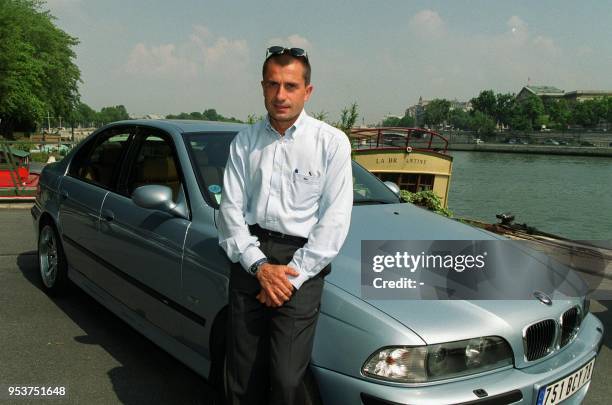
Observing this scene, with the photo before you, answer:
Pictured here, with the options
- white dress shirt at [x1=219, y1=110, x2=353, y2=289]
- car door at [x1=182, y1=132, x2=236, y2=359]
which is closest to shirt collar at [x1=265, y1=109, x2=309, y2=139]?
white dress shirt at [x1=219, y1=110, x2=353, y2=289]

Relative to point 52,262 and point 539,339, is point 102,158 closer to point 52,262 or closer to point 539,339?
point 52,262

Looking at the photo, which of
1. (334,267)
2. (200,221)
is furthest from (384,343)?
(200,221)

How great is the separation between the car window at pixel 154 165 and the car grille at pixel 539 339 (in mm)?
2125

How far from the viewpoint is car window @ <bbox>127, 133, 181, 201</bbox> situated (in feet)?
11.3

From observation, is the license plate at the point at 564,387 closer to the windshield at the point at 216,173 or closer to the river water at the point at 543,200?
the windshield at the point at 216,173

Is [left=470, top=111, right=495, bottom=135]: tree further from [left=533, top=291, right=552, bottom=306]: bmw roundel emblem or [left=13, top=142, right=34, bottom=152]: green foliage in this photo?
[left=533, top=291, right=552, bottom=306]: bmw roundel emblem

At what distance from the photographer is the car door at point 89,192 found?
3.93 metres

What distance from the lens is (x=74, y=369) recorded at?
137 inches

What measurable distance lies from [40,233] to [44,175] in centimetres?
54

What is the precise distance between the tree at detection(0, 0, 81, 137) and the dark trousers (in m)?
43.7

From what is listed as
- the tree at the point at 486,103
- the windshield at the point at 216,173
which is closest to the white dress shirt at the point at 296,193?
the windshield at the point at 216,173

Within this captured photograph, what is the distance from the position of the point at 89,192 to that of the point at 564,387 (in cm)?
334

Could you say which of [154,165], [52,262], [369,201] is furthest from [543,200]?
[154,165]

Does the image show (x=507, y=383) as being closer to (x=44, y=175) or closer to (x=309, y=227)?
(x=309, y=227)
